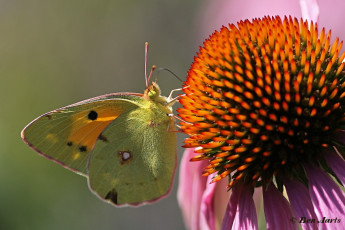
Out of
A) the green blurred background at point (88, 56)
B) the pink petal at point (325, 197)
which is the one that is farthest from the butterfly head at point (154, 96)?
the green blurred background at point (88, 56)

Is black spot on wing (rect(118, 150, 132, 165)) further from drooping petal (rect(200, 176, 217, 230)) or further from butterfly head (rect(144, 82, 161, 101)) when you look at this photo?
Answer: drooping petal (rect(200, 176, 217, 230))

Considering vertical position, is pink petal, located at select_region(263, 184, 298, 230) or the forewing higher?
the forewing

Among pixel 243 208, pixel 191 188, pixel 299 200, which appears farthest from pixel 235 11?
pixel 299 200

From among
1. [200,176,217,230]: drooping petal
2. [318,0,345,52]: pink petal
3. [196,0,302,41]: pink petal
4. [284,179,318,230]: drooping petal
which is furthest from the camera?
[196,0,302,41]: pink petal

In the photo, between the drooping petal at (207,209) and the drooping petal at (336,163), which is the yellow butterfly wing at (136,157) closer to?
the drooping petal at (207,209)

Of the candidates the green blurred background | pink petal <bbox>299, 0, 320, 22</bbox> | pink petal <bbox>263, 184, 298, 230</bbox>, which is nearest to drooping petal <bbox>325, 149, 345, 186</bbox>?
pink petal <bbox>263, 184, 298, 230</bbox>

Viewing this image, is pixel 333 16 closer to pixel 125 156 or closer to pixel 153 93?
pixel 153 93

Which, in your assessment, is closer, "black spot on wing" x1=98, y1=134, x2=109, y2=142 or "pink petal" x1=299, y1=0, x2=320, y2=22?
"pink petal" x1=299, y1=0, x2=320, y2=22
